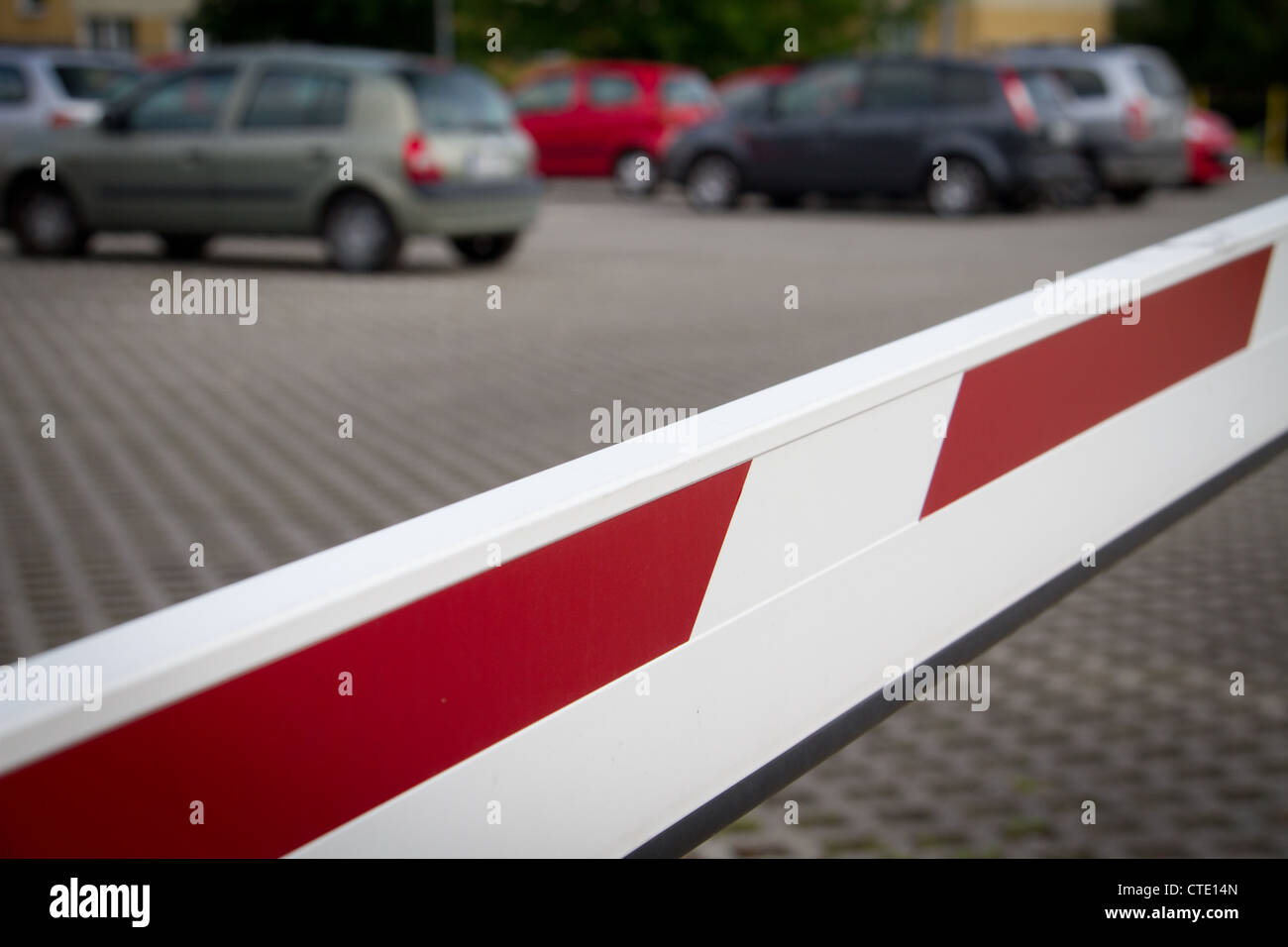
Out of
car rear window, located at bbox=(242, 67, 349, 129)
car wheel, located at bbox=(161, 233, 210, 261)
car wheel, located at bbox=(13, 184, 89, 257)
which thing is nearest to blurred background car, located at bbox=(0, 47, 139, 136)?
car wheel, located at bbox=(13, 184, 89, 257)

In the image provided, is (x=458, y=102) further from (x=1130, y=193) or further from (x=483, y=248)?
(x=1130, y=193)

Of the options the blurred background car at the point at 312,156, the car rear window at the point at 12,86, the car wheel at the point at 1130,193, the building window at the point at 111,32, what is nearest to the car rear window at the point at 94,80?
the car rear window at the point at 12,86

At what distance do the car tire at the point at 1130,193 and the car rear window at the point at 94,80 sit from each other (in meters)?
12.6

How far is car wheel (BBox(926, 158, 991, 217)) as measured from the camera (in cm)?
2011

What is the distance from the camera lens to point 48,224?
630 inches

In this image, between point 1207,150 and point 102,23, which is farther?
point 102,23

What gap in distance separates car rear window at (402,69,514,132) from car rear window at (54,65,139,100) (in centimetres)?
538

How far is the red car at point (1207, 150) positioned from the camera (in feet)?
83.2

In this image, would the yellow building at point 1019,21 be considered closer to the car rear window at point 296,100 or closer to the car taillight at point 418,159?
the car rear window at point 296,100

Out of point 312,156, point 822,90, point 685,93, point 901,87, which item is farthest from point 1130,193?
point 312,156

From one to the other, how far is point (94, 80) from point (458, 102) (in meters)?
6.44

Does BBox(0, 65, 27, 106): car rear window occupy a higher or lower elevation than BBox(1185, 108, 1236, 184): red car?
higher

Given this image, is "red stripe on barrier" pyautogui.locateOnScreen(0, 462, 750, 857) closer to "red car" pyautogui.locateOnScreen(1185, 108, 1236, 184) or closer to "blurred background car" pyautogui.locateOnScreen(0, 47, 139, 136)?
"blurred background car" pyautogui.locateOnScreen(0, 47, 139, 136)

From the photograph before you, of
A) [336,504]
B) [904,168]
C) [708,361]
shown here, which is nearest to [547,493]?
[336,504]
